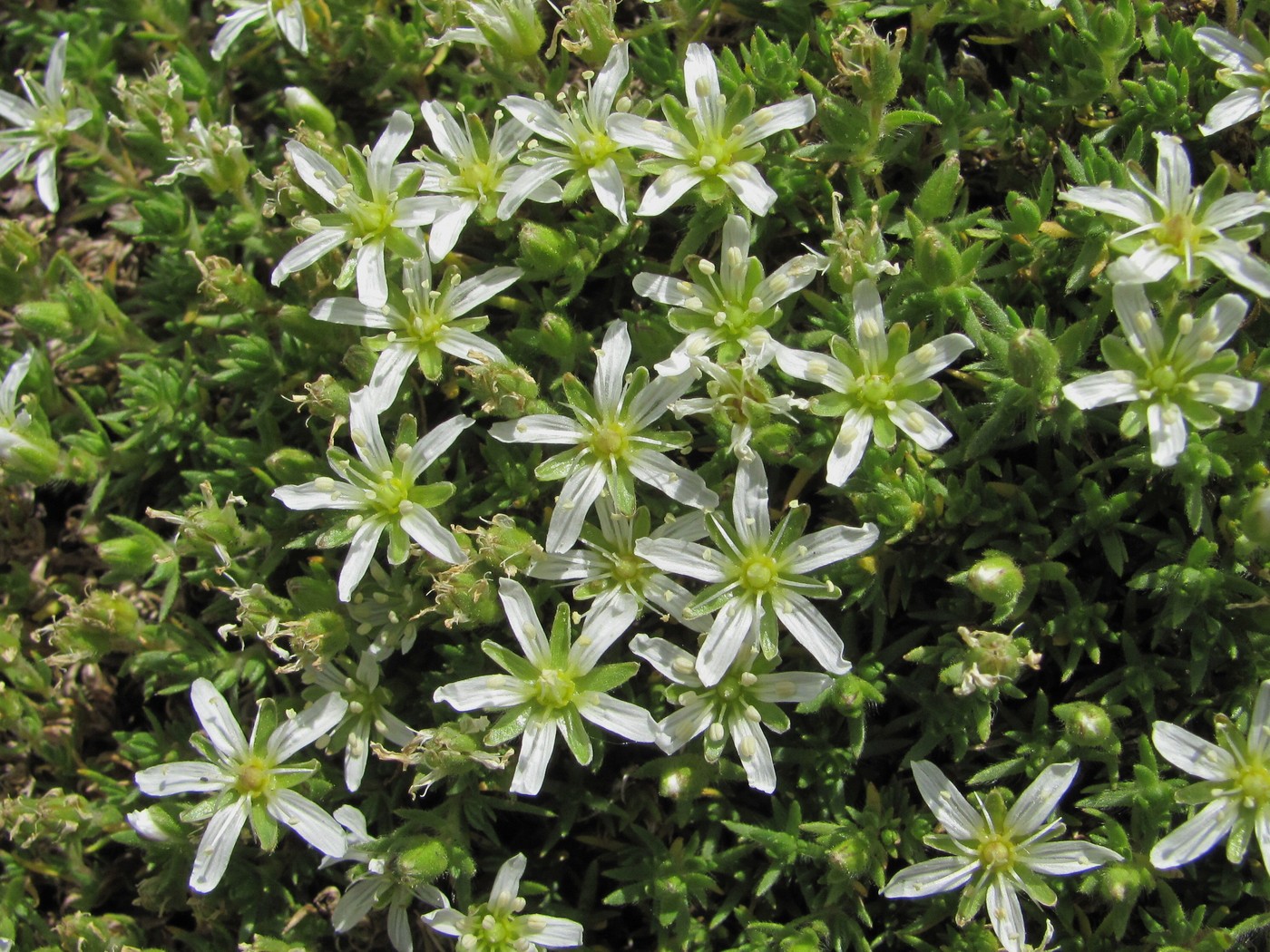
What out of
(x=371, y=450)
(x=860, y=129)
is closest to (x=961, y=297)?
(x=860, y=129)

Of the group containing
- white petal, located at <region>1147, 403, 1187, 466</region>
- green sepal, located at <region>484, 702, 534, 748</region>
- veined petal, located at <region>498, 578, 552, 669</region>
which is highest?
white petal, located at <region>1147, 403, 1187, 466</region>

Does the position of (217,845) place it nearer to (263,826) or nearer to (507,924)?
(263,826)

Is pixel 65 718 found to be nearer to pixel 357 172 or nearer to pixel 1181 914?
pixel 357 172

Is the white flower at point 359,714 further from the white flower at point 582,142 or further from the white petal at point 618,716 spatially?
the white flower at point 582,142

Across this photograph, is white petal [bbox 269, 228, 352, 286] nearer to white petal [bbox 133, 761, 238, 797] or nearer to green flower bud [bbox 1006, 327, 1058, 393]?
white petal [bbox 133, 761, 238, 797]

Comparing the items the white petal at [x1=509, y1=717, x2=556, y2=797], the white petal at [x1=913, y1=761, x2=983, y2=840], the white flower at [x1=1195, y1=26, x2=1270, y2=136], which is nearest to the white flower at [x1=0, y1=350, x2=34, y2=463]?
the white petal at [x1=509, y1=717, x2=556, y2=797]

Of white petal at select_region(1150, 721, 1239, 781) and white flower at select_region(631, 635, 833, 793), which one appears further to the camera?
white flower at select_region(631, 635, 833, 793)
